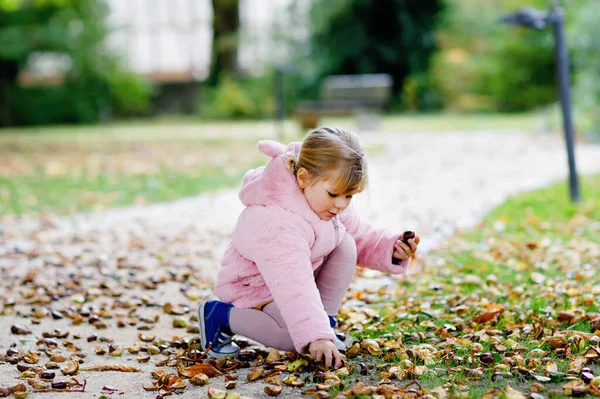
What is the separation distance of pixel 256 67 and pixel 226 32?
1562 mm

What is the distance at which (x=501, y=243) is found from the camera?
5.07 meters

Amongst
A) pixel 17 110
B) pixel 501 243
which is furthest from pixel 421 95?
pixel 501 243

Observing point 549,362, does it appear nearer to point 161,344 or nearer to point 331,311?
point 331,311

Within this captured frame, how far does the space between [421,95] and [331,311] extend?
2035cm

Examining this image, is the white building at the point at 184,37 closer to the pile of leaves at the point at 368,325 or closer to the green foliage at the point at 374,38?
the green foliage at the point at 374,38

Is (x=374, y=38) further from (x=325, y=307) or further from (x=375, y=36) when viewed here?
(x=325, y=307)

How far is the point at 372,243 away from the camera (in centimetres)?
312

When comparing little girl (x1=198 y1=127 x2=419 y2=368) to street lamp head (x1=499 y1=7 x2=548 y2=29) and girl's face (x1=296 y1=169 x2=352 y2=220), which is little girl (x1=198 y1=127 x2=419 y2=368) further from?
street lamp head (x1=499 y1=7 x2=548 y2=29)

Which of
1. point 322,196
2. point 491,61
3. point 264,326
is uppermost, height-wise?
point 491,61

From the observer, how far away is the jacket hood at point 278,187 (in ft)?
9.14

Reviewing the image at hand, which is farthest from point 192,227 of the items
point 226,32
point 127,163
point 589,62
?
point 226,32

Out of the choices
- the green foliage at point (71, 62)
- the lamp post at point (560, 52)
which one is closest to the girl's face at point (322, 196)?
the lamp post at point (560, 52)

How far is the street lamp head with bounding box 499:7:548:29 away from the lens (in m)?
6.14

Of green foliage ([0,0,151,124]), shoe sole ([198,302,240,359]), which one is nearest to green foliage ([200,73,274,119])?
green foliage ([0,0,151,124])
